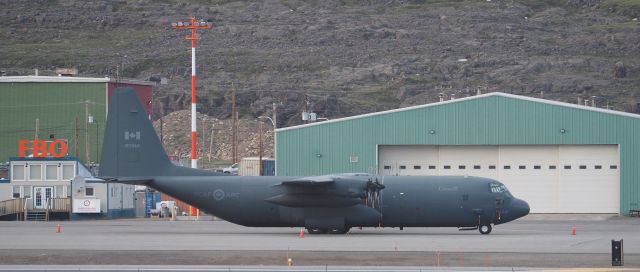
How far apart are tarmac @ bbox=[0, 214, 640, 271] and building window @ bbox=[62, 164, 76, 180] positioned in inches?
584

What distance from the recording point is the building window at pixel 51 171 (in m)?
70.0

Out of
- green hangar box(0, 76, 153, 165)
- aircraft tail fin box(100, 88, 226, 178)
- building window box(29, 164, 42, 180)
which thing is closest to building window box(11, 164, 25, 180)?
building window box(29, 164, 42, 180)

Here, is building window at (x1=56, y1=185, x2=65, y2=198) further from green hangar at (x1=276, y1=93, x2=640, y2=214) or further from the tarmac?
the tarmac

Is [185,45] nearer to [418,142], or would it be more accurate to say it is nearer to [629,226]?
[418,142]

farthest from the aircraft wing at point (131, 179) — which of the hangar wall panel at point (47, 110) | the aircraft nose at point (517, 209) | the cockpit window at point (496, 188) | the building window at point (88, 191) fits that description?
the hangar wall panel at point (47, 110)

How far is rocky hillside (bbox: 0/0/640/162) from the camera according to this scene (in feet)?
471

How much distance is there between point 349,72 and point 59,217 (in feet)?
308

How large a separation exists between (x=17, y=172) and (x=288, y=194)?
28.0m

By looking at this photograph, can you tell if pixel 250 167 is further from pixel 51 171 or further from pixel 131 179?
pixel 131 179

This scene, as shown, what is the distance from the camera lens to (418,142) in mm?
68125

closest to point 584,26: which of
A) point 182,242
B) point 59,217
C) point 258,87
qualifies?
point 258,87

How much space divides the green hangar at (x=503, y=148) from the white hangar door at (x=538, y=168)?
0.20ft

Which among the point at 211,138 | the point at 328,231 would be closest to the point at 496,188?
the point at 328,231

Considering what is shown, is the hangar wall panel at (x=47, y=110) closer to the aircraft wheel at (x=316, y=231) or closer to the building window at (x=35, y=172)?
the building window at (x=35, y=172)
